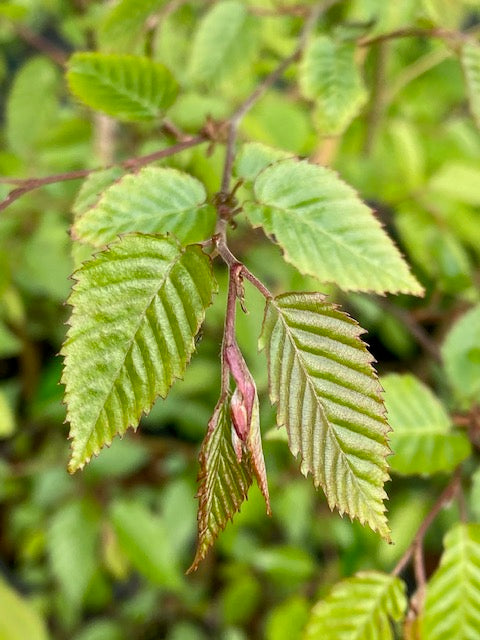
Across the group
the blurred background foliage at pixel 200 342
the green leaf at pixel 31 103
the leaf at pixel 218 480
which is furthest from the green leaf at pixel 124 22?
the leaf at pixel 218 480

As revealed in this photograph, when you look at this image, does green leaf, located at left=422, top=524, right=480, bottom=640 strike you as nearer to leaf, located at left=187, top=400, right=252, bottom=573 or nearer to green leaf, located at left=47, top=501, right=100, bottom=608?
leaf, located at left=187, top=400, right=252, bottom=573

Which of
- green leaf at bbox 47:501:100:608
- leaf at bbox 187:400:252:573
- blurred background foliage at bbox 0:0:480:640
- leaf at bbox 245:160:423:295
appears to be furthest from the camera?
green leaf at bbox 47:501:100:608

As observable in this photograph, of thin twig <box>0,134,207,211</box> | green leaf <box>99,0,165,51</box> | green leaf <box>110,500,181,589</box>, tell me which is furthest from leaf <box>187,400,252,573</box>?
green leaf <box>110,500,181,589</box>

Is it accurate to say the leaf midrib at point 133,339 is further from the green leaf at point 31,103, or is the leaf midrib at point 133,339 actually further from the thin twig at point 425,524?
the green leaf at point 31,103

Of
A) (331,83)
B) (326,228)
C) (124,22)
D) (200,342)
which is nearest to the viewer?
(326,228)

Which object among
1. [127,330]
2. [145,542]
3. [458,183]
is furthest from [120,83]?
[145,542]

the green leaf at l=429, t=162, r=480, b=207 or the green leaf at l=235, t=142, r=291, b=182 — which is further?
the green leaf at l=429, t=162, r=480, b=207

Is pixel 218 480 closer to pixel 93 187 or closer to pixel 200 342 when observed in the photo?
pixel 93 187
